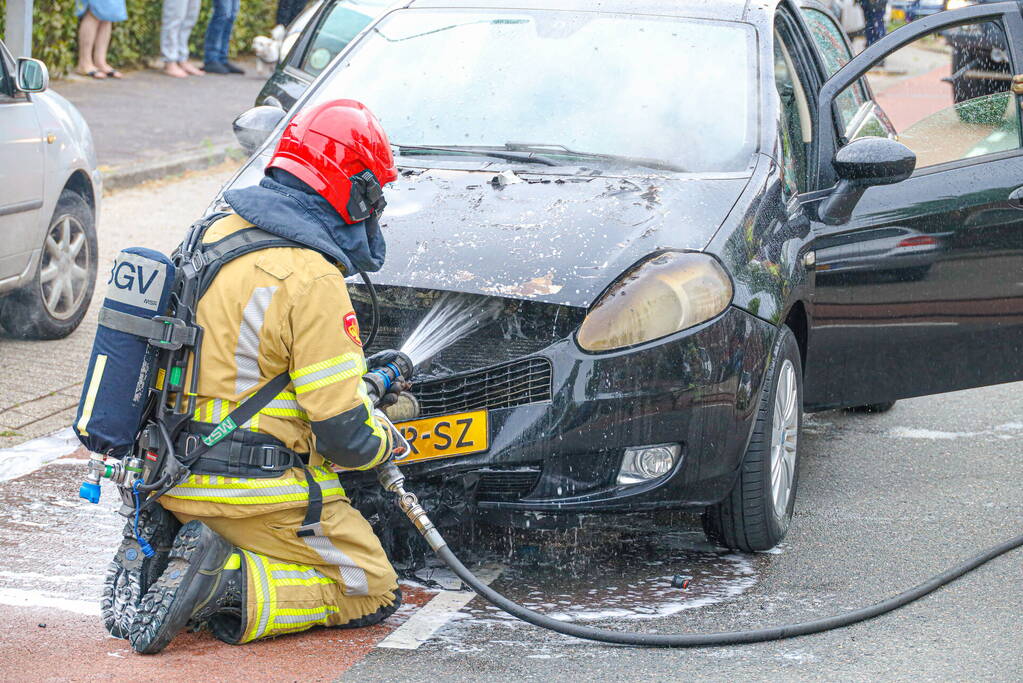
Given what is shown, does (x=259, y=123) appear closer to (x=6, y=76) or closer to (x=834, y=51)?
(x=6, y=76)

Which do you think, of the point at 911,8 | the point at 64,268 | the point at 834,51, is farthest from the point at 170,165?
the point at 911,8

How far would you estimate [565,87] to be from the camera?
5297 millimetres

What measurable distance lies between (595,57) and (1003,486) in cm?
225

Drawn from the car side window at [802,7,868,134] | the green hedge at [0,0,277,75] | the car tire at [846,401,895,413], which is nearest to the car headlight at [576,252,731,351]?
the car side window at [802,7,868,134]

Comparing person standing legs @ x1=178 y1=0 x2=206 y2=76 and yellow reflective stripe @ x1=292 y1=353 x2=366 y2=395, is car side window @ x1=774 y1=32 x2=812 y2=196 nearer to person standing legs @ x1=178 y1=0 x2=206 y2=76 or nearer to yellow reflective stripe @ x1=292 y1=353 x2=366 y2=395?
yellow reflective stripe @ x1=292 y1=353 x2=366 y2=395

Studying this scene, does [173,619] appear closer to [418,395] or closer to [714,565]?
[418,395]

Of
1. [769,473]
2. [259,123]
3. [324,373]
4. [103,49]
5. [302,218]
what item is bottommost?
[103,49]

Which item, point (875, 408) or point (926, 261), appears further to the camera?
point (875, 408)

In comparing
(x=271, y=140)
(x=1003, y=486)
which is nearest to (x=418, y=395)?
(x=271, y=140)

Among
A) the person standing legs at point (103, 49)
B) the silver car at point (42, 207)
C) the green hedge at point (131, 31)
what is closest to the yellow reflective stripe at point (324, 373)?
the silver car at point (42, 207)

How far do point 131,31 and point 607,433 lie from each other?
43.1 feet

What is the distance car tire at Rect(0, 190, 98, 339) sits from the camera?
23.1ft

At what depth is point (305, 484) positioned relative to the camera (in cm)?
387

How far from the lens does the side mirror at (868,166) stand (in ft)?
16.4
